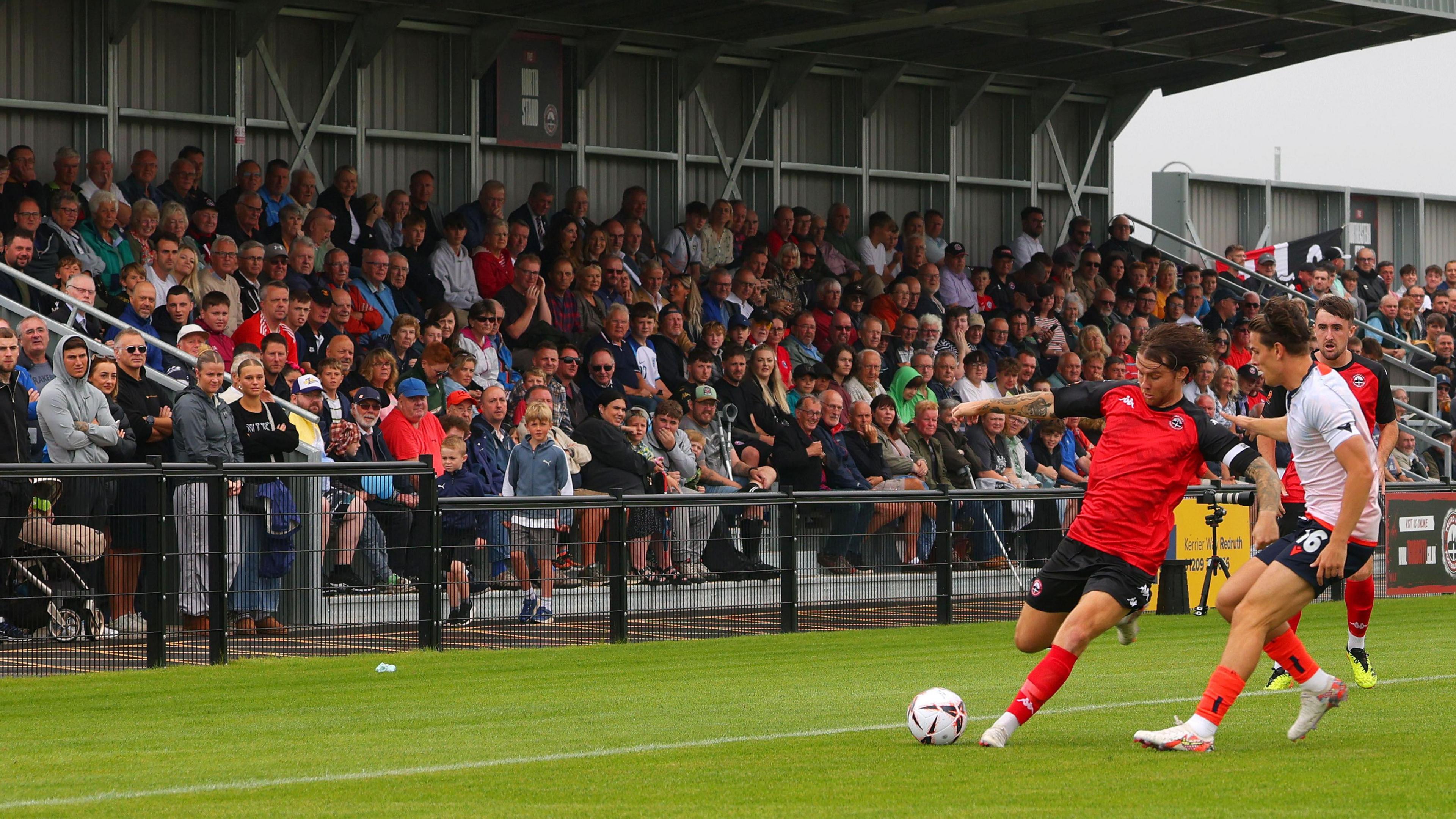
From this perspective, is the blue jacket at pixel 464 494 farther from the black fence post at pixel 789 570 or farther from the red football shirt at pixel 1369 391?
the red football shirt at pixel 1369 391

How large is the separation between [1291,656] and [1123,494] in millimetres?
1085

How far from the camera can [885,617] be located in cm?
1694

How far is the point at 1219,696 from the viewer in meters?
8.09

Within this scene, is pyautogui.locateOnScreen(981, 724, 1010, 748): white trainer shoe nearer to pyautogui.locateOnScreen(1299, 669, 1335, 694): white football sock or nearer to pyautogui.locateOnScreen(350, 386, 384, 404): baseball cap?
pyautogui.locateOnScreen(1299, 669, 1335, 694): white football sock

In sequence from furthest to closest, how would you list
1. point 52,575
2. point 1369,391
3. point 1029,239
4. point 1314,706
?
point 1029,239 → point 52,575 → point 1369,391 → point 1314,706

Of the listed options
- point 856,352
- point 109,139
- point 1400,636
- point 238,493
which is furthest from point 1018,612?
point 109,139

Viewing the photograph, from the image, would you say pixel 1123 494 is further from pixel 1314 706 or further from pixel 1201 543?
pixel 1201 543

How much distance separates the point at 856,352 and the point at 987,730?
15209 millimetres

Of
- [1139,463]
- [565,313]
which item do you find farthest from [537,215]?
[1139,463]

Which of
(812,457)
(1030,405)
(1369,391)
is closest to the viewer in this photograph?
(1030,405)

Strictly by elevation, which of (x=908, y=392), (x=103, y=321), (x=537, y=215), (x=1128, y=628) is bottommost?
(x=1128, y=628)

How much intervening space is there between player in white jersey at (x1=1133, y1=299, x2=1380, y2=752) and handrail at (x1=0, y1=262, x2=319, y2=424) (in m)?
8.44

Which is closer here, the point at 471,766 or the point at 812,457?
the point at 471,766

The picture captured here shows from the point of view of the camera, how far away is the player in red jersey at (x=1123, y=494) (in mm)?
8461
